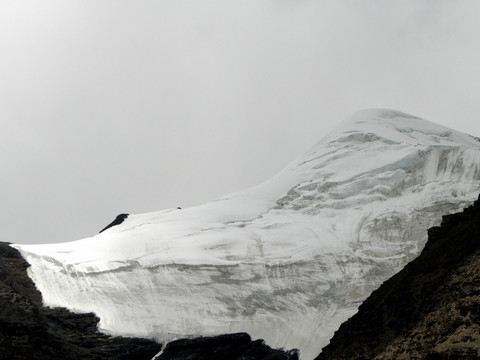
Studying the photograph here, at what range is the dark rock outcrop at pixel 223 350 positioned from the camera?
29.0 metres

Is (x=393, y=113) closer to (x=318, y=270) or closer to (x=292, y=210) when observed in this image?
(x=292, y=210)

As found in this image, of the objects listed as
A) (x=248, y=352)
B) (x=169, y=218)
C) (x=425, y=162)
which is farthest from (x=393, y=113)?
(x=248, y=352)

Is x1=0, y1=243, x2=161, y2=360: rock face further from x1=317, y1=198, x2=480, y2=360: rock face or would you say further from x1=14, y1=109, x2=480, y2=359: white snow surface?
x1=317, y1=198, x2=480, y2=360: rock face

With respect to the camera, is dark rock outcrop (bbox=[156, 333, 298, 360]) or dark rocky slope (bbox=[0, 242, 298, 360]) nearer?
dark rocky slope (bbox=[0, 242, 298, 360])

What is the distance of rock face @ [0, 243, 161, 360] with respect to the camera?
87.8 ft

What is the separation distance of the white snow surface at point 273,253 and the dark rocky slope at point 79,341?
62cm

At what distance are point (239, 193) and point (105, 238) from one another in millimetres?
11336

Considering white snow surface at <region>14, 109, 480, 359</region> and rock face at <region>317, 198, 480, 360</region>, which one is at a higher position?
white snow surface at <region>14, 109, 480, 359</region>

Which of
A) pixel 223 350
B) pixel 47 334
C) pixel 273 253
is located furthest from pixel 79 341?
pixel 273 253

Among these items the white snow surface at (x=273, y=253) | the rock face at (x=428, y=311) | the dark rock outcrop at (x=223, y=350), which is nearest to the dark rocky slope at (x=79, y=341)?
the dark rock outcrop at (x=223, y=350)

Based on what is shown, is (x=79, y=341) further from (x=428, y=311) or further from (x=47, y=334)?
(x=428, y=311)

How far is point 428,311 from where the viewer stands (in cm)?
2462

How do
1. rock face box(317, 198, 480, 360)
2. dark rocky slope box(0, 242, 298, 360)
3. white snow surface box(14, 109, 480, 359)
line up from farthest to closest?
white snow surface box(14, 109, 480, 359) < dark rocky slope box(0, 242, 298, 360) < rock face box(317, 198, 480, 360)

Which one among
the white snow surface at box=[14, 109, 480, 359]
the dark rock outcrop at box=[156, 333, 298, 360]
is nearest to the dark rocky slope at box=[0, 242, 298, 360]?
the dark rock outcrop at box=[156, 333, 298, 360]
